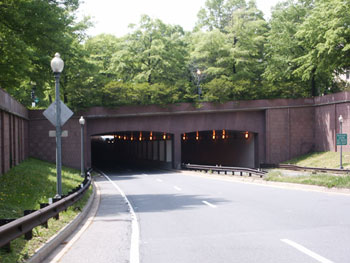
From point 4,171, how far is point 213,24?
43637mm

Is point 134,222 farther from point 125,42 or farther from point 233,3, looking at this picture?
point 233,3

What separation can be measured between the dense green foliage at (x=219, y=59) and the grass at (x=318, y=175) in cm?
858

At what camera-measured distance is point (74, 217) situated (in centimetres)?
1199

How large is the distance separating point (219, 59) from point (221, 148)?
12.6m

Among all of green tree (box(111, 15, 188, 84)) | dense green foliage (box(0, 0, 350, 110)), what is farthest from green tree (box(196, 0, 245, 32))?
green tree (box(111, 15, 188, 84))

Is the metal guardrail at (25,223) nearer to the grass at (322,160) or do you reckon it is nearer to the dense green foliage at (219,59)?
the dense green foliage at (219,59)

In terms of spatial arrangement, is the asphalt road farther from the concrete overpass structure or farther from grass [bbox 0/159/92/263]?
the concrete overpass structure

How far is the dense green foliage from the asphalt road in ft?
77.6

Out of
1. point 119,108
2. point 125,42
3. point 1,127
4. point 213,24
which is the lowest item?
point 1,127

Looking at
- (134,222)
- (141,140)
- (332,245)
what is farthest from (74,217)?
(141,140)

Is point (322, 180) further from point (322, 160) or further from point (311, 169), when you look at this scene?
point (322, 160)

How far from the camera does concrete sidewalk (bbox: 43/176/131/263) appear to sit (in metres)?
7.67

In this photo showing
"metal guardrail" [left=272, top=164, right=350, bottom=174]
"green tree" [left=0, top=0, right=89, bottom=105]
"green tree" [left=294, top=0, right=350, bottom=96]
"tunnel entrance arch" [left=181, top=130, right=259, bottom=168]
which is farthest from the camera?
"tunnel entrance arch" [left=181, top=130, right=259, bottom=168]

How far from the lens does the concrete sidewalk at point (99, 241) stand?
7672 millimetres
